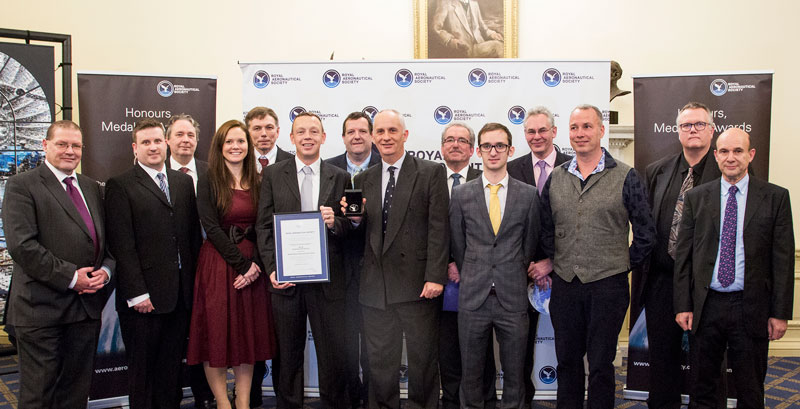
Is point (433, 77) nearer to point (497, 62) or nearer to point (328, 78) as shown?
point (497, 62)

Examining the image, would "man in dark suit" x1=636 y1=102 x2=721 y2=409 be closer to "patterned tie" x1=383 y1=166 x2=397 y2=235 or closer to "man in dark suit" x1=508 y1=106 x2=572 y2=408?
"man in dark suit" x1=508 y1=106 x2=572 y2=408

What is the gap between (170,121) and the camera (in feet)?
13.3

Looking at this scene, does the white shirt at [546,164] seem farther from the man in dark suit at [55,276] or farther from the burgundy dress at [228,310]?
the man in dark suit at [55,276]

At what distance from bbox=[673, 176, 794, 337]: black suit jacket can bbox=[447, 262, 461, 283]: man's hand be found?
1243 millimetres

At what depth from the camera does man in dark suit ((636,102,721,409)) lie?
333 cm

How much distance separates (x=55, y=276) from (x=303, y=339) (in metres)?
1.32

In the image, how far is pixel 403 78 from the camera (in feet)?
13.2

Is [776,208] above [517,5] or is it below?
below

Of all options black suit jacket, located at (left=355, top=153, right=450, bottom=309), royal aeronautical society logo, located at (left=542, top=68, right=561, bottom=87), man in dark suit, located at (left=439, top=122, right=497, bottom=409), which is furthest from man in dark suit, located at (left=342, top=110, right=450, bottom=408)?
royal aeronautical society logo, located at (left=542, top=68, right=561, bottom=87)

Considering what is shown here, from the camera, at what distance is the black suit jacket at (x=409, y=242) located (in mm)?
3070

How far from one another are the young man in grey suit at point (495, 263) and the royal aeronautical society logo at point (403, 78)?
106 cm

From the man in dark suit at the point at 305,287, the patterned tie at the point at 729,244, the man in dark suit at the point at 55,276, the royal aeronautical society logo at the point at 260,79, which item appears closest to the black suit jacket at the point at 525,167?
the patterned tie at the point at 729,244

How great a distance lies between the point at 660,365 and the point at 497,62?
2236 millimetres

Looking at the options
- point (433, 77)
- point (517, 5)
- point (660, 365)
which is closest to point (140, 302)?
point (433, 77)
